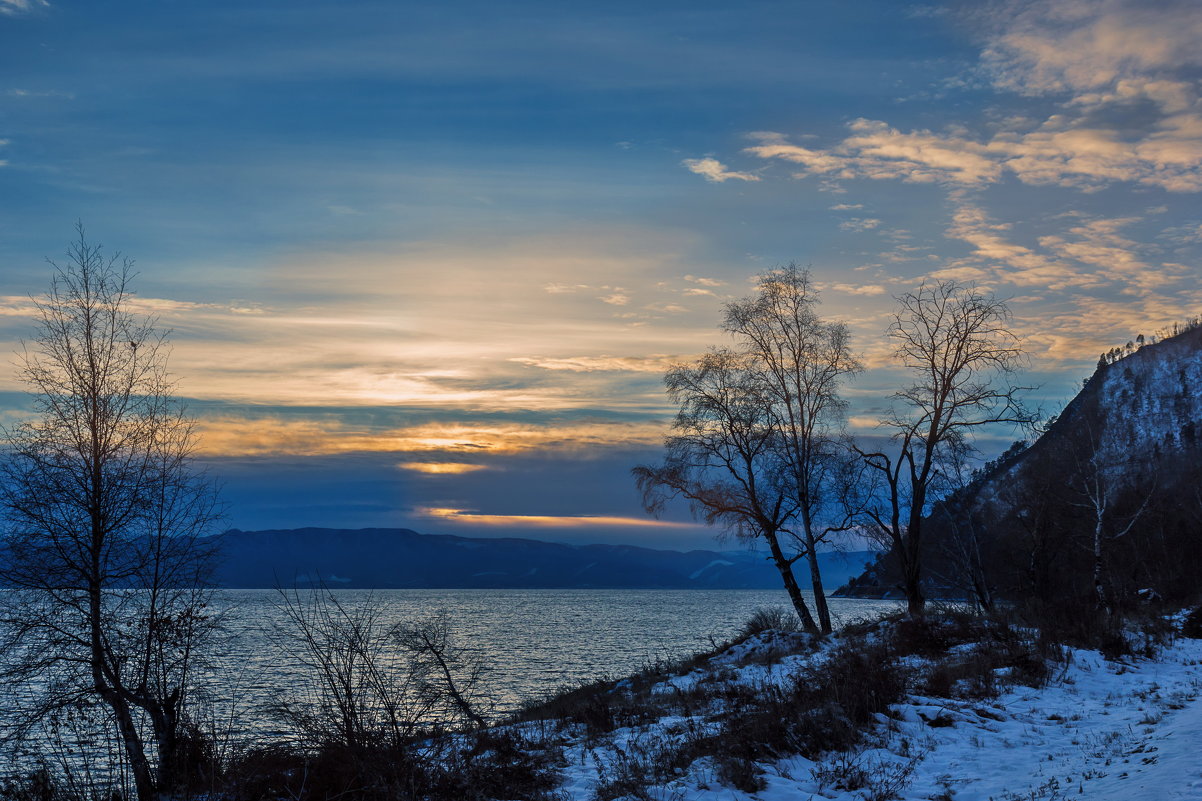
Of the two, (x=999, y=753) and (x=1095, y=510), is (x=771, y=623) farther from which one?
(x=1095, y=510)

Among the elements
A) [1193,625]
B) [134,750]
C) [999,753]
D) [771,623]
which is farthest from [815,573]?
[134,750]

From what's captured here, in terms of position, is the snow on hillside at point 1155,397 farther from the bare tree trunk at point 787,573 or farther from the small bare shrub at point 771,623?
the bare tree trunk at point 787,573

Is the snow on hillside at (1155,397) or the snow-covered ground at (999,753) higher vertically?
the snow on hillside at (1155,397)

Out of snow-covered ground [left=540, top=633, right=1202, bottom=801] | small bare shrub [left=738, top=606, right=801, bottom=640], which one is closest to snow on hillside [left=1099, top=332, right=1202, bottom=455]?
small bare shrub [left=738, top=606, right=801, bottom=640]

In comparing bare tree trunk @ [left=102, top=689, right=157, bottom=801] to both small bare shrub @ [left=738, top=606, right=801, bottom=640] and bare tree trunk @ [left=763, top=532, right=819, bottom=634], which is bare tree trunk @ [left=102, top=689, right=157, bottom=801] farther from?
bare tree trunk @ [left=763, top=532, right=819, bottom=634]

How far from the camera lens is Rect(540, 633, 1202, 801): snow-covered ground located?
800 cm

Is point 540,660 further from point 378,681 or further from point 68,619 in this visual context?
point 378,681

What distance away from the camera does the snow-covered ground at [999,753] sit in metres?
8.00

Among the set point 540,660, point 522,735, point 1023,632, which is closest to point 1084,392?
point 540,660

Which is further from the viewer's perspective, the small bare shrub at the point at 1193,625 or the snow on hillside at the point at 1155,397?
the snow on hillside at the point at 1155,397

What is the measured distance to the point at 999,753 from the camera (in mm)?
9680

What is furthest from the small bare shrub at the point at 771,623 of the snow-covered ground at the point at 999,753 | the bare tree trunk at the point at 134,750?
the bare tree trunk at the point at 134,750

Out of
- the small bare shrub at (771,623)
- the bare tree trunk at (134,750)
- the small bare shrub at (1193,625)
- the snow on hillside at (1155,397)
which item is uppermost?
the snow on hillside at (1155,397)

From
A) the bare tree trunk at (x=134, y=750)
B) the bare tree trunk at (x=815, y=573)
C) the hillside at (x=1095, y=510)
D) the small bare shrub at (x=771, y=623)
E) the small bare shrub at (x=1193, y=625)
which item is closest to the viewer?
the bare tree trunk at (x=134, y=750)
